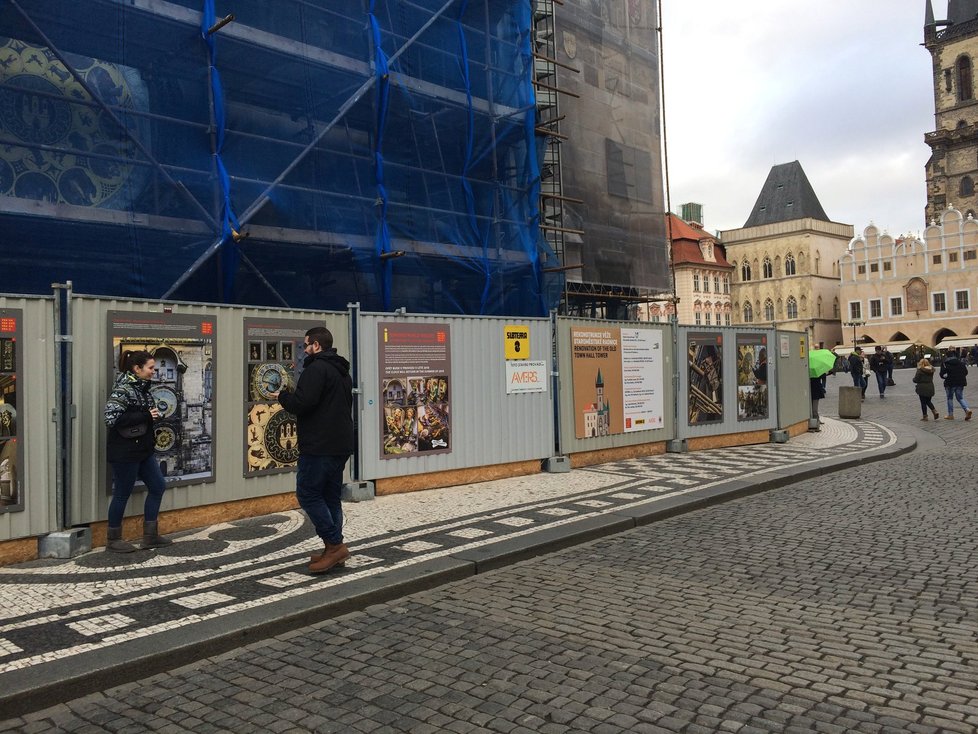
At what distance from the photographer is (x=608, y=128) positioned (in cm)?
2542

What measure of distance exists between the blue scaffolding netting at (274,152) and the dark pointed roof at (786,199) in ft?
273

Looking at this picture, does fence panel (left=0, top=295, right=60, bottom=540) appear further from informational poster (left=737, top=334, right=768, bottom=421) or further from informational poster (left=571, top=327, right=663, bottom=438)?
informational poster (left=737, top=334, right=768, bottom=421)

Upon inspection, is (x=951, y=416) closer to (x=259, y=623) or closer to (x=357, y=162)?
(x=357, y=162)

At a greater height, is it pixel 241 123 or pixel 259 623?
pixel 241 123

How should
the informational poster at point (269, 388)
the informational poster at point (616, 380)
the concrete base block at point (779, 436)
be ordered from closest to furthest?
the informational poster at point (269, 388) < the informational poster at point (616, 380) < the concrete base block at point (779, 436)

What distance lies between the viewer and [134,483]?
715 cm

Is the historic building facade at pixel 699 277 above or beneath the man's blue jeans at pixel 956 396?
above

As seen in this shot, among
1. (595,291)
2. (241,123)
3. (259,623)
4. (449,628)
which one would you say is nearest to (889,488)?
(449,628)

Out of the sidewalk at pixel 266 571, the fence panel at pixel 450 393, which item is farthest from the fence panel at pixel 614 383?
the sidewalk at pixel 266 571

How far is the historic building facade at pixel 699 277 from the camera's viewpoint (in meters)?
82.6

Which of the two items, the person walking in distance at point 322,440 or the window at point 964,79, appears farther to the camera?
the window at point 964,79

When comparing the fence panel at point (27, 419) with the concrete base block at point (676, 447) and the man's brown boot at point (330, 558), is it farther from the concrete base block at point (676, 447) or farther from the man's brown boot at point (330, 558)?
the concrete base block at point (676, 447)

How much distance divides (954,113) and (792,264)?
2532 centimetres

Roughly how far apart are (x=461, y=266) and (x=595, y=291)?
36.5 ft
